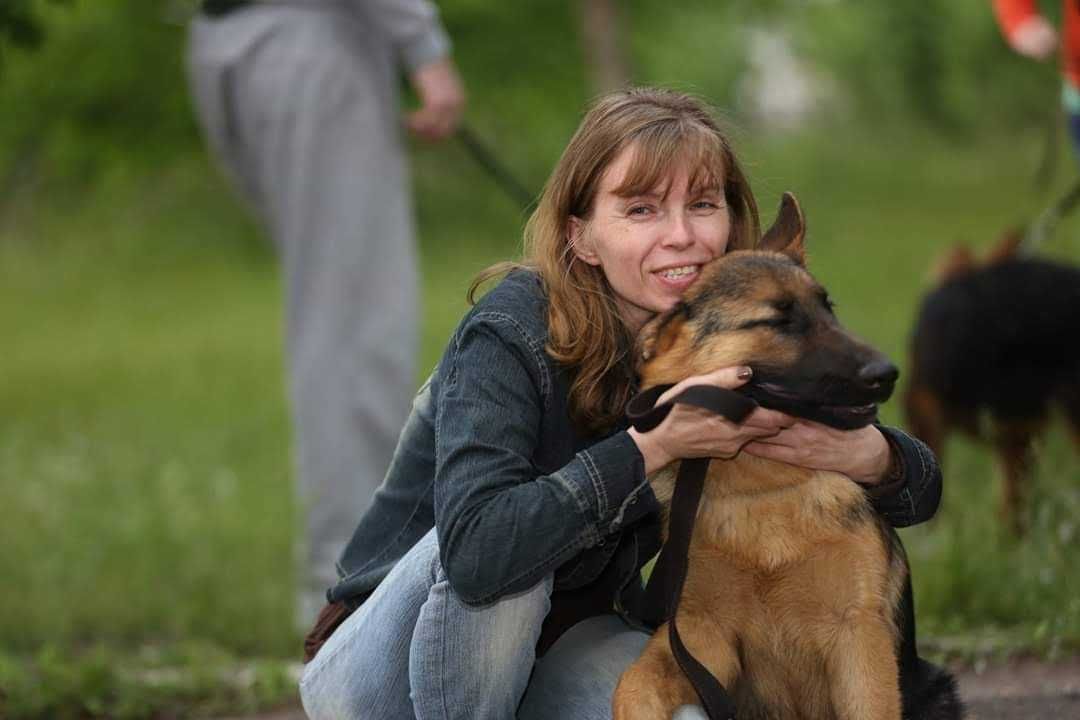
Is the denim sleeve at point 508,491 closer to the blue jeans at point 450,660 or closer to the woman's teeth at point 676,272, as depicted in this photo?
the blue jeans at point 450,660

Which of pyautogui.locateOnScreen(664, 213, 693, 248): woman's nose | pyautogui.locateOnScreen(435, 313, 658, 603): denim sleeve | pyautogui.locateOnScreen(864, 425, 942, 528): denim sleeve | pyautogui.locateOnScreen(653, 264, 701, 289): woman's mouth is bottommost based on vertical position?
pyautogui.locateOnScreen(864, 425, 942, 528): denim sleeve

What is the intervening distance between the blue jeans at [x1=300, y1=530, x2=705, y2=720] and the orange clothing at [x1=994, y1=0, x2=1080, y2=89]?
3084mm

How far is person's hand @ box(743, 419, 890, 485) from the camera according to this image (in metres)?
3.16

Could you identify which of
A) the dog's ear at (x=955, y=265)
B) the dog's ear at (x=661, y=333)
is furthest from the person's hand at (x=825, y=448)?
the dog's ear at (x=955, y=265)

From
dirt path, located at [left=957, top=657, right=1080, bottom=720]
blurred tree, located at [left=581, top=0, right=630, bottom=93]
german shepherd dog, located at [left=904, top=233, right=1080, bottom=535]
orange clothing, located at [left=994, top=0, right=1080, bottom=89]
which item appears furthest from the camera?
blurred tree, located at [left=581, top=0, right=630, bottom=93]

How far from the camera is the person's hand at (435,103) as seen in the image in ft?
18.2

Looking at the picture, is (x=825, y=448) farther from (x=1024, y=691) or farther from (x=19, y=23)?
(x=19, y=23)

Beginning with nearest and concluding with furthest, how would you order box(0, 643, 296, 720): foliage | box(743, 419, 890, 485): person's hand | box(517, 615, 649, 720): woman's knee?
box(743, 419, 890, 485): person's hand → box(517, 615, 649, 720): woman's knee → box(0, 643, 296, 720): foliage

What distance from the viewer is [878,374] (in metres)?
2.83

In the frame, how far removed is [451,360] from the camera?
3.32 m

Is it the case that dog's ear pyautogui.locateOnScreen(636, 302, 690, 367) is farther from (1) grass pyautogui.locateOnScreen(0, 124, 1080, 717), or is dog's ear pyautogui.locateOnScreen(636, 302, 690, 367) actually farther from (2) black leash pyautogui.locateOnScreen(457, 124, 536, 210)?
(2) black leash pyautogui.locateOnScreen(457, 124, 536, 210)

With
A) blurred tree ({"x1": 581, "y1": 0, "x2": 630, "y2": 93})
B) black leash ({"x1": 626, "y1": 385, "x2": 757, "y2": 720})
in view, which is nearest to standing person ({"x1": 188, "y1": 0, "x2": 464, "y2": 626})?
black leash ({"x1": 626, "y1": 385, "x2": 757, "y2": 720})

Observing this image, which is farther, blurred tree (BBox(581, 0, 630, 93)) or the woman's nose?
blurred tree (BBox(581, 0, 630, 93))

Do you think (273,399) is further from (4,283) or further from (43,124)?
(4,283)
